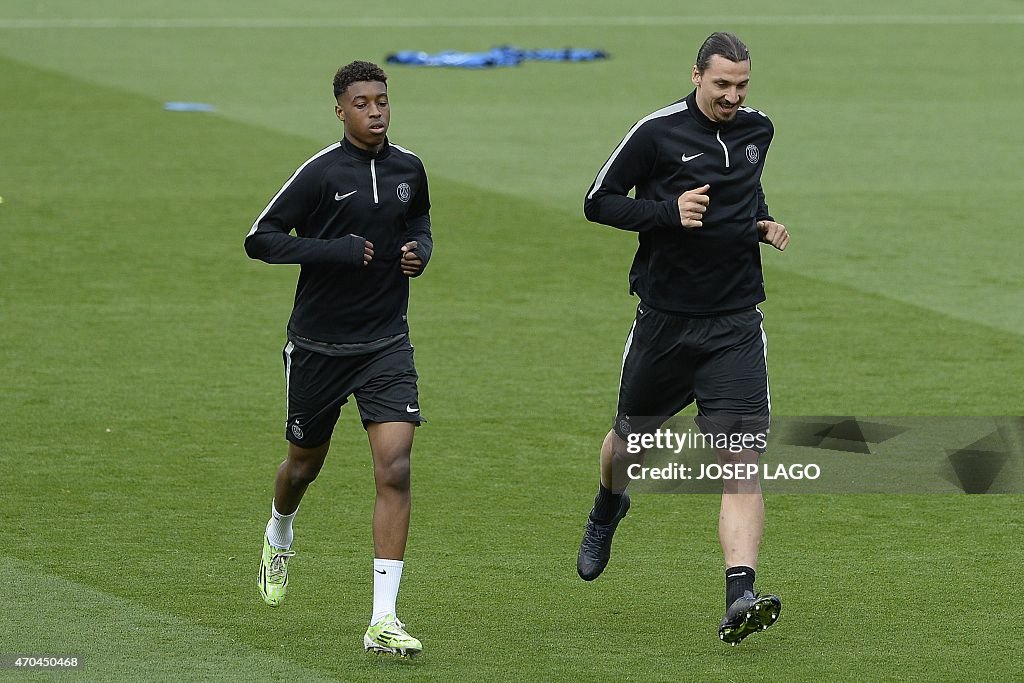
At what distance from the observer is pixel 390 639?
23.3ft

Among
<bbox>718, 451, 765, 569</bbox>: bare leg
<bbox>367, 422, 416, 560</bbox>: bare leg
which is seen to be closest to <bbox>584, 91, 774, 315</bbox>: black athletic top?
<bbox>718, 451, 765, 569</bbox>: bare leg

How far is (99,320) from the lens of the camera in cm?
1334

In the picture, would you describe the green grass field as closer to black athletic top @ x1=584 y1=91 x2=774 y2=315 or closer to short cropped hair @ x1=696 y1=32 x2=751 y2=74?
black athletic top @ x1=584 y1=91 x2=774 y2=315

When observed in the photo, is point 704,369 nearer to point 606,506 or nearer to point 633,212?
point 633,212

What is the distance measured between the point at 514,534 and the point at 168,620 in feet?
6.19

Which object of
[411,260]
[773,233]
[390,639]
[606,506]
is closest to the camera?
[390,639]

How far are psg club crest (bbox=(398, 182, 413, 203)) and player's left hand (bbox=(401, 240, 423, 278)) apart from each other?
195mm

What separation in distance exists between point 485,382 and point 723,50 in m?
4.68

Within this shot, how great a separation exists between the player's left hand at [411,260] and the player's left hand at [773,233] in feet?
4.54

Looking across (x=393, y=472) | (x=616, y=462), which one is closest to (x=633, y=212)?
(x=616, y=462)

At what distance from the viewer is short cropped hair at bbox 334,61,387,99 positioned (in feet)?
24.5

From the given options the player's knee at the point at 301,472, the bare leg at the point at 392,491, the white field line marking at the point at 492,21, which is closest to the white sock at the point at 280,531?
the player's knee at the point at 301,472

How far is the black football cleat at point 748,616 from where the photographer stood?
22.7 ft

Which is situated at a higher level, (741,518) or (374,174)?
(374,174)
